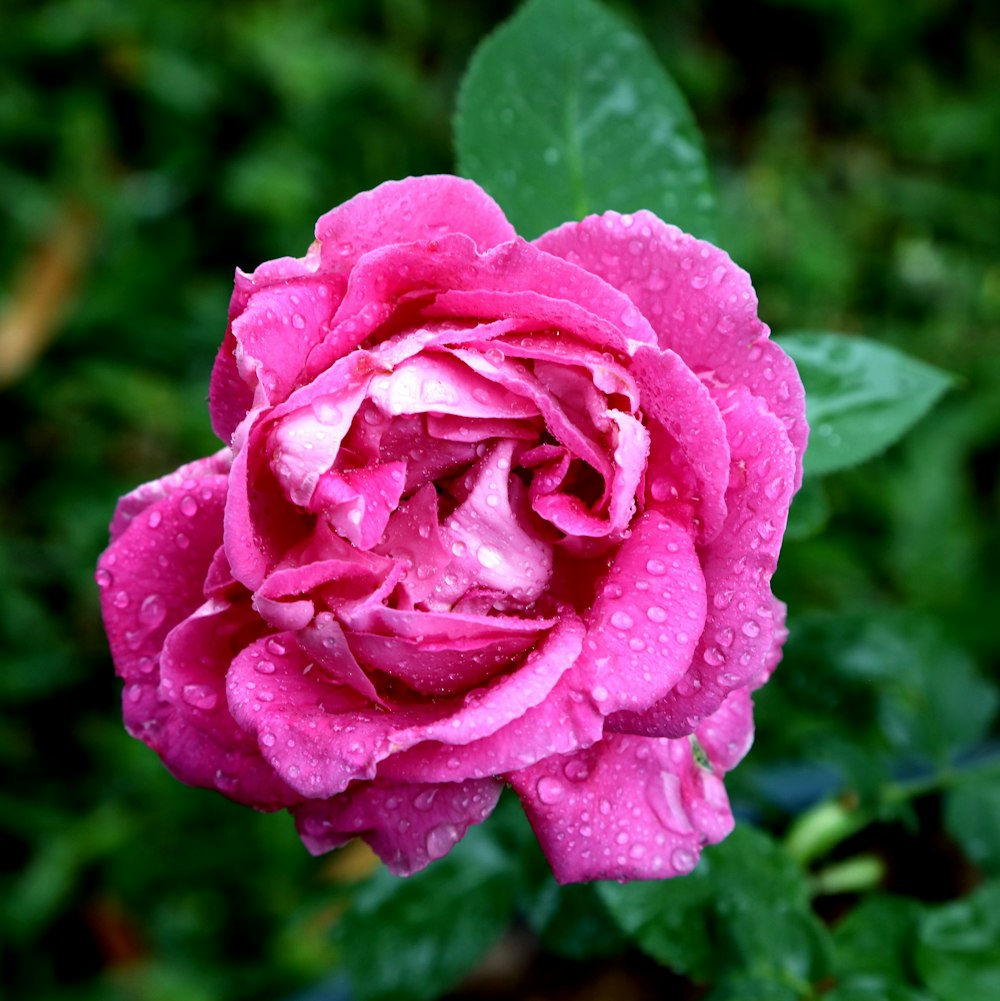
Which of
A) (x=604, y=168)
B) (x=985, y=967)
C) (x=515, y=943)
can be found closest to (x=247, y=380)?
(x=604, y=168)

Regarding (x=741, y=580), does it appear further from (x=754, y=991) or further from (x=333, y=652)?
(x=754, y=991)

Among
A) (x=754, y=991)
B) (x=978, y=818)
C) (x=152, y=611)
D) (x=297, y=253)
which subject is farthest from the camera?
(x=297, y=253)

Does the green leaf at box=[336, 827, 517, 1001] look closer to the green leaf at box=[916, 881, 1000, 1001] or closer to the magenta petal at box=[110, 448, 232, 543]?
the green leaf at box=[916, 881, 1000, 1001]

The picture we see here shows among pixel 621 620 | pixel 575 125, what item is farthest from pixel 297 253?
pixel 621 620

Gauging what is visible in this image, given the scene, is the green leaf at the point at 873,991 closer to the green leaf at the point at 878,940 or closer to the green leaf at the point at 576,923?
the green leaf at the point at 878,940

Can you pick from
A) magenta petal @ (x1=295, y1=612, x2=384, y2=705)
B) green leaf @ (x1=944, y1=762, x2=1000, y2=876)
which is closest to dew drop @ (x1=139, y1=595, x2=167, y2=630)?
magenta petal @ (x1=295, y1=612, x2=384, y2=705)
